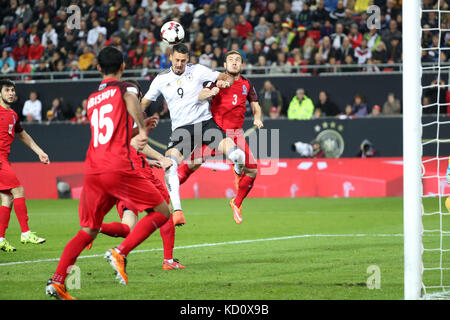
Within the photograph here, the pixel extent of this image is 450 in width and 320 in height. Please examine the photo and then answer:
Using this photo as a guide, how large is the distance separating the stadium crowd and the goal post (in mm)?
13114

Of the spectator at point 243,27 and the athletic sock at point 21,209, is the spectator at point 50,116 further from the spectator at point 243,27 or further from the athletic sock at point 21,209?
the athletic sock at point 21,209

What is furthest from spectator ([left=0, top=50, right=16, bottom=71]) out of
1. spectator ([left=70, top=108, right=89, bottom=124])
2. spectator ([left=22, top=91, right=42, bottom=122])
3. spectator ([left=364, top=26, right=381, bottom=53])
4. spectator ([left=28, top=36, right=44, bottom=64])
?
→ spectator ([left=364, top=26, right=381, bottom=53])

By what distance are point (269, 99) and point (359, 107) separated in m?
2.45

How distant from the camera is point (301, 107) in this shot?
19203 mm

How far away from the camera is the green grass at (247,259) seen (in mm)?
6621

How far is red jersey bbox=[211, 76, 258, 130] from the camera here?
10336 mm

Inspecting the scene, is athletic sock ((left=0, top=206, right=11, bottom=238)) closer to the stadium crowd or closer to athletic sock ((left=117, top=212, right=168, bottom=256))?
athletic sock ((left=117, top=212, right=168, bottom=256))

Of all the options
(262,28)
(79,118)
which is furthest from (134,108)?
(262,28)

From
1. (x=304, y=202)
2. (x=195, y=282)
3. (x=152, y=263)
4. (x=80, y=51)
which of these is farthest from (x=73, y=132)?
(x=195, y=282)

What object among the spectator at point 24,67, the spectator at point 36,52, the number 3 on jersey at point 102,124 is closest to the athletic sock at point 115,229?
the number 3 on jersey at point 102,124

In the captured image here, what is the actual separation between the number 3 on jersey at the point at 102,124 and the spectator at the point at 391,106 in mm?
13743

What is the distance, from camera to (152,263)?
Result: 28.3 feet

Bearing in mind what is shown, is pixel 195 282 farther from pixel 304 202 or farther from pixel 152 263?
pixel 304 202

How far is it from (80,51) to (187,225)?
11037mm
